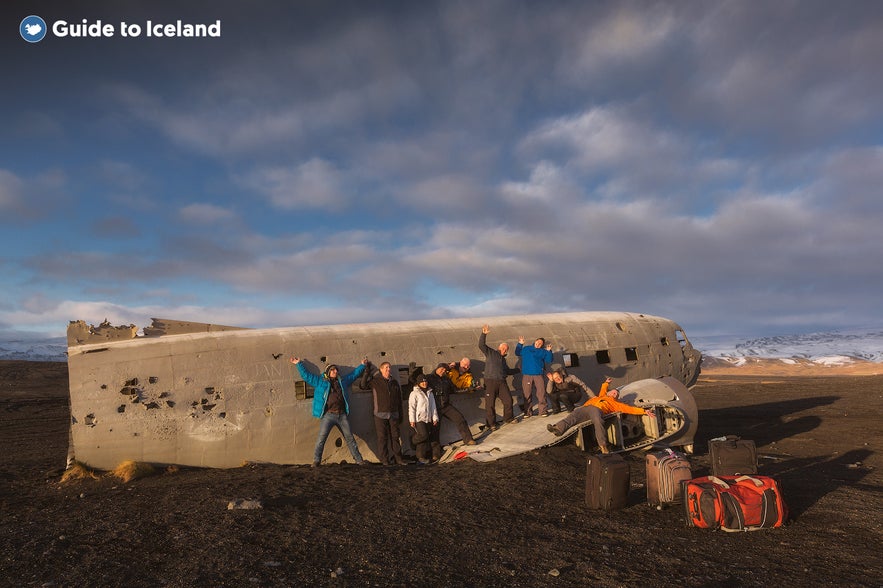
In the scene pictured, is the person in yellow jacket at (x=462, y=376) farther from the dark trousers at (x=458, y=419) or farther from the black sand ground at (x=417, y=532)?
the black sand ground at (x=417, y=532)

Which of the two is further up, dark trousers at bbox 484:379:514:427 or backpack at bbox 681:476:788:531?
dark trousers at bbox 484:379:514:427

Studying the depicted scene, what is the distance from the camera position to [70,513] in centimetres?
900

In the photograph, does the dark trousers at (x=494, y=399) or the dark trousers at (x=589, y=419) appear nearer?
the dark trousers at (x=589, y=419)

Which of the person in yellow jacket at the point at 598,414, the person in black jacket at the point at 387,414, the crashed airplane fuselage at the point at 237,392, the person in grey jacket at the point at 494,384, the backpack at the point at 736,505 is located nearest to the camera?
the backpack at the point at 736,505

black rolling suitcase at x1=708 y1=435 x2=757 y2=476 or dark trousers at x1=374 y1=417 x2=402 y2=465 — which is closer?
black rolling suitcase at x1=708 y1=435 x2=757 y2=476

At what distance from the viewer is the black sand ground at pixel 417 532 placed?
6254 millimetres

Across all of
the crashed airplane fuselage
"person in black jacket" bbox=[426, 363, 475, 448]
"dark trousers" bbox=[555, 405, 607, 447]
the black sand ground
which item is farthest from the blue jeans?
"dark trousers" bbox=[555, 405, 607, 447]

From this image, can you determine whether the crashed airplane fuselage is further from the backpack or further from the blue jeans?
the backpack

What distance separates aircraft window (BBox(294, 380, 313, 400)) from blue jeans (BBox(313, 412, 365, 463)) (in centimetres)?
80

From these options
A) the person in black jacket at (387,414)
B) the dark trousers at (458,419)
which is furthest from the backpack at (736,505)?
the person in black jacket at (387,414)

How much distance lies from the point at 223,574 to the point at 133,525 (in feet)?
9.48

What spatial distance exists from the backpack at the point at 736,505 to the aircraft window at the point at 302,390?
8.33m

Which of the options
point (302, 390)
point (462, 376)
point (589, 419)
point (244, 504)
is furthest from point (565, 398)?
point (244, 504)

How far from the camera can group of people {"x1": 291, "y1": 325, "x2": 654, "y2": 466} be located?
39.9ft
